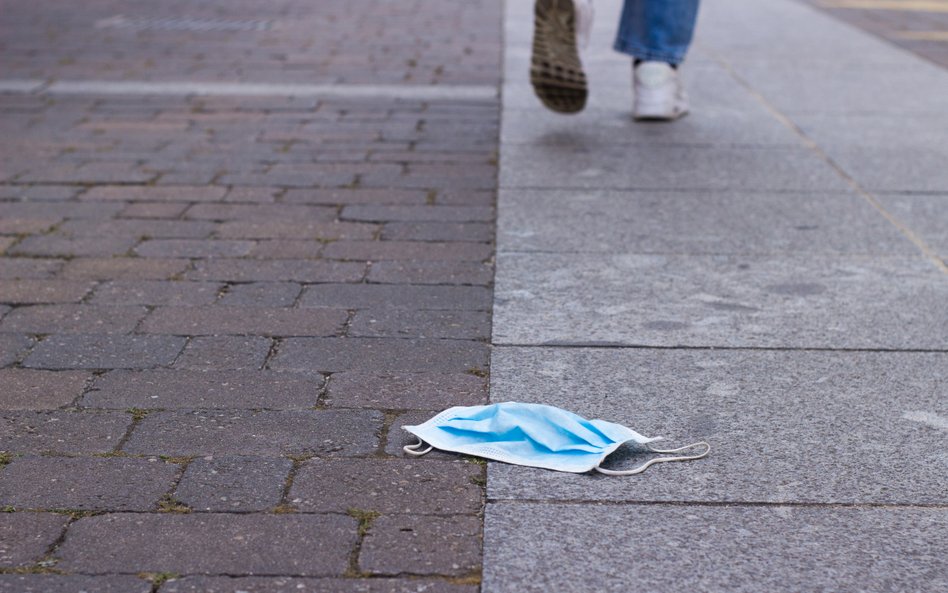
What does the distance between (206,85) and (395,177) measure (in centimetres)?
247

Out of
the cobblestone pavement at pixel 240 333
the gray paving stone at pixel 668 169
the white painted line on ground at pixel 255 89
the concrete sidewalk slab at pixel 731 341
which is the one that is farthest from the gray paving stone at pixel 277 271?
the white painted line on ground at pixel 255 89

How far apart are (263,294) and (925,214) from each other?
7.80 feet

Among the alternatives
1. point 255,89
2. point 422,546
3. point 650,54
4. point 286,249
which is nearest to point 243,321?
point 286,249

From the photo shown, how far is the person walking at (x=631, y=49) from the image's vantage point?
5551 mm

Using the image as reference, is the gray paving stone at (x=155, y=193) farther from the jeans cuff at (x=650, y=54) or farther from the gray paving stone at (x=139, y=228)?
the jeans cuff at (x=650, y=54)

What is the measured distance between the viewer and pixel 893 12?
11906mm

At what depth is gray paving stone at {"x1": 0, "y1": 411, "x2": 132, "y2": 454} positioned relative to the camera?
2619 millimetres

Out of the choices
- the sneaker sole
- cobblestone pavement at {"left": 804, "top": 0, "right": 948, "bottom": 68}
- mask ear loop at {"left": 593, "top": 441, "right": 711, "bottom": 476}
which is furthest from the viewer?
cobblestone pavement at {"left": 804, "top": 0, "right": 948, "bottom": 68}

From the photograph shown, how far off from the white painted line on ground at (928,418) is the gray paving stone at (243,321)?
1.41 meters

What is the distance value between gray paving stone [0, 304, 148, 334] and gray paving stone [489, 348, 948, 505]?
1.01 m

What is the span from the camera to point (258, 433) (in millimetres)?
2691

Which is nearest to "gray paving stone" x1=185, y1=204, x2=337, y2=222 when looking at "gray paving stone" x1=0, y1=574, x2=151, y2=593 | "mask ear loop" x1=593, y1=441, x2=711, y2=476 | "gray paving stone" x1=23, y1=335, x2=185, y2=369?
"gray paving stone" x1=23, y1=335, x2=185, y2=369

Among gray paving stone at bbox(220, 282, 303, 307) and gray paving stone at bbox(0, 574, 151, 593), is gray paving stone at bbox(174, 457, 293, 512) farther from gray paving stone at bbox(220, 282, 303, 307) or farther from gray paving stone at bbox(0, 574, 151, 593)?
gray paving stone at bbox(220, 282, 303, 307)

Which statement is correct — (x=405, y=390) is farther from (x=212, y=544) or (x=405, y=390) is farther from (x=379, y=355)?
(x=212, y=544)
